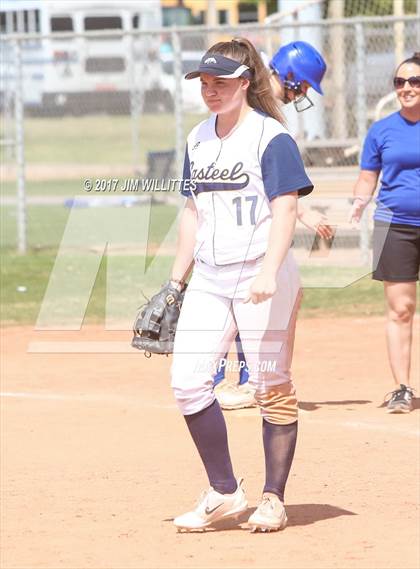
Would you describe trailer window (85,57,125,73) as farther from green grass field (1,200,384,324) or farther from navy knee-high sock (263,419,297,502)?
navy knee-high sock (263,419,297,502)

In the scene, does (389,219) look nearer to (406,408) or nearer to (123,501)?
(406,408)

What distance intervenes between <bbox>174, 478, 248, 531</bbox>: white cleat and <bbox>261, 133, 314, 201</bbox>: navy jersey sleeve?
56.5 inches

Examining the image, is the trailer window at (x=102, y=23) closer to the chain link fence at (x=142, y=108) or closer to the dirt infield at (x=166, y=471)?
the chain link fence at (x=142, y=108)

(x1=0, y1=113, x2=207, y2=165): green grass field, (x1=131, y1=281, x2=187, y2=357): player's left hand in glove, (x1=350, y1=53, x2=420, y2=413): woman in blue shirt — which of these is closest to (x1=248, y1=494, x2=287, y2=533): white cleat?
(x1=131, y1=281, x2=187, y2=357): player's left hand in glove

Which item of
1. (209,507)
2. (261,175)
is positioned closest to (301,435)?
(209,507)

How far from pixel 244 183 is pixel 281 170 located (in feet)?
0.61

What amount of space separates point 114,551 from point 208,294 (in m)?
1.24

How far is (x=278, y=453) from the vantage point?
631cm

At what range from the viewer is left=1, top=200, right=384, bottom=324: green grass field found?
44.4 ft

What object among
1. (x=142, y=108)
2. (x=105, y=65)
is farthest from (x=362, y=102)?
(x=105, y=65)

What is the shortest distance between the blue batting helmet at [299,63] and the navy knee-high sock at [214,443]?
317 centimetres

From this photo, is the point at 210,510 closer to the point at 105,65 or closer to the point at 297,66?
the point at 297,66

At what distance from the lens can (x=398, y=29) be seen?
65.1 ft

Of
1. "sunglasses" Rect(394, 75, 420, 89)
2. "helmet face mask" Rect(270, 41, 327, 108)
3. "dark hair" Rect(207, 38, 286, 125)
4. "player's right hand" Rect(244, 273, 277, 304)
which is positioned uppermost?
"dark hair" Rect(207, 38, 286, 125)
